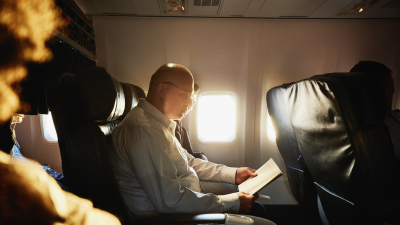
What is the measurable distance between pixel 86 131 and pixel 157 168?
1.38 feet

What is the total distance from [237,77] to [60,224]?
2.90 metres

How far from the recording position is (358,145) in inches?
38.4

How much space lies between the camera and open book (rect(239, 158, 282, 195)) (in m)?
1.38

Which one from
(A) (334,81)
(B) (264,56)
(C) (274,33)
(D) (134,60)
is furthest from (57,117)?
(C) (274,33)

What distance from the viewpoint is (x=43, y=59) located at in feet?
6.26

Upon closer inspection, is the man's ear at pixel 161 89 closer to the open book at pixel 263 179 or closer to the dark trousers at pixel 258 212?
the open book at pixel 263 179

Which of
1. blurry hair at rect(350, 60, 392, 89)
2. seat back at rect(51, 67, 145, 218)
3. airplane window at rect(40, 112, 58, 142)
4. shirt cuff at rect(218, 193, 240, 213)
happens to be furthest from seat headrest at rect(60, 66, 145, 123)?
airplane window at rect(40, 112, 58, 142)

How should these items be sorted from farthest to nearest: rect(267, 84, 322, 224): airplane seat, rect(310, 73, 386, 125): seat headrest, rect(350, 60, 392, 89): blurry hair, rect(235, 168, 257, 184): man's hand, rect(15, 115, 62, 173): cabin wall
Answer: rect(15, 115, 62, 173): cabin wall → rect(350, 60, 392, 89): blurry hair → rect(235, 168, 257, 184): man's hand → rect(267, 84, 322, 224): airplane seat → rect(310, 73, 386, 125): seat headrest

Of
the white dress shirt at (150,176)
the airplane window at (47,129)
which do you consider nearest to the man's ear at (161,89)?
the white dress shirt at (150,176)

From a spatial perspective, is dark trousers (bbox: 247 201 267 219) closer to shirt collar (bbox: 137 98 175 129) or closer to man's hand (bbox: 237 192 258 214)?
man's hand (bbox: 237 192 258 214)

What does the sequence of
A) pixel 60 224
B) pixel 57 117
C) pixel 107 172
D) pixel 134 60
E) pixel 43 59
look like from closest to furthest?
pixel 60 224
pixel 57 117
pixel 107 172
pixel 43 59
pixel 134 60

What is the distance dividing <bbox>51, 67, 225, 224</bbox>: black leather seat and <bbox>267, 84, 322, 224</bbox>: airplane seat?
39.8 inches

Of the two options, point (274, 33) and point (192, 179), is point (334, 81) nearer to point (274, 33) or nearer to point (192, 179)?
point (192, 179)

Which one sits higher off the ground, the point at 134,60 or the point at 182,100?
the point at 134,60
